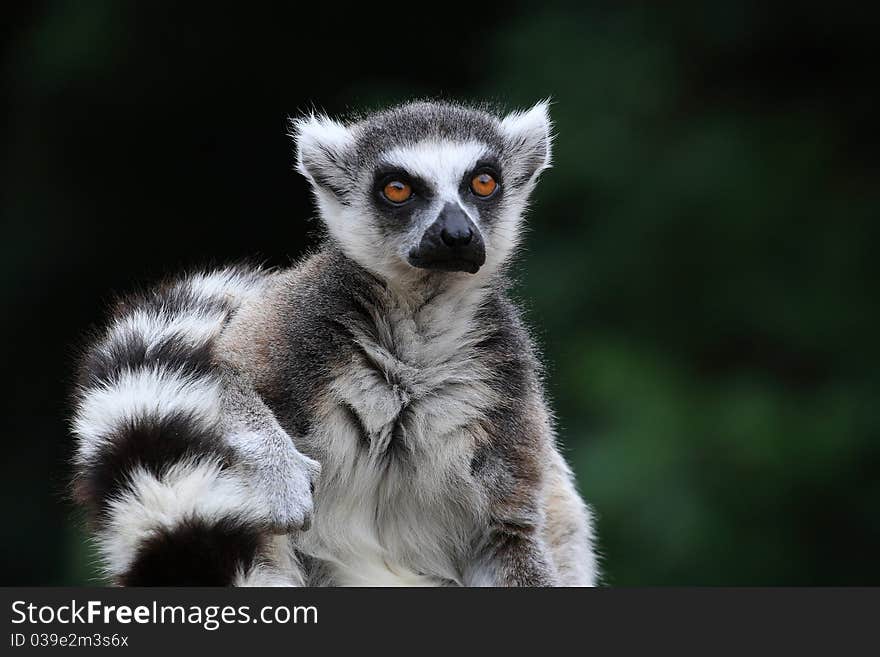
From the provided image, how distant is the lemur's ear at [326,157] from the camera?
3006 mm

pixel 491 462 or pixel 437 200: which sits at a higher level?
pixel 437 200

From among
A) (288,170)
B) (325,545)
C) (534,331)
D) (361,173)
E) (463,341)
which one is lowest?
(325,545)

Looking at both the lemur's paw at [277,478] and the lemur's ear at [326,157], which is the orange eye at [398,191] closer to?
the lemur's ear at [326,157]

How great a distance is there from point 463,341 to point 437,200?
0.36 m

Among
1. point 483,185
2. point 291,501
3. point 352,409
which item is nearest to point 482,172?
point 483,185

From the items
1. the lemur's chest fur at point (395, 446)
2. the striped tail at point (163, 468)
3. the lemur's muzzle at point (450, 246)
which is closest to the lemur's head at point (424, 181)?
the lemur's muzzle at point (450, 246)

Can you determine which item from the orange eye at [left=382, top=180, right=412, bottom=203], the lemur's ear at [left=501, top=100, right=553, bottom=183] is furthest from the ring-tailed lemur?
the lemur's ear at [left=501, top=100, right=553, bottom=183]

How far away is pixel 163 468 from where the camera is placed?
233 centimetres

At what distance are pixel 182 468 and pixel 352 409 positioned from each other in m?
0.40

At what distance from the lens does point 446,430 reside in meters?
2.58

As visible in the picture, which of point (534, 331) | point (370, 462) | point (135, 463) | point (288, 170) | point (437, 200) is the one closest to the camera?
point (135, 463)

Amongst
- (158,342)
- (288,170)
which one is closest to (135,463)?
(158,342)

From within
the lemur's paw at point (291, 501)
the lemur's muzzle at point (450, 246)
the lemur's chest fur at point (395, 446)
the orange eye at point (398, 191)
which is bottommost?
the lemur's paw at point (291, 501)

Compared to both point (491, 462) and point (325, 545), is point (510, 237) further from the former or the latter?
point (325, 545)
